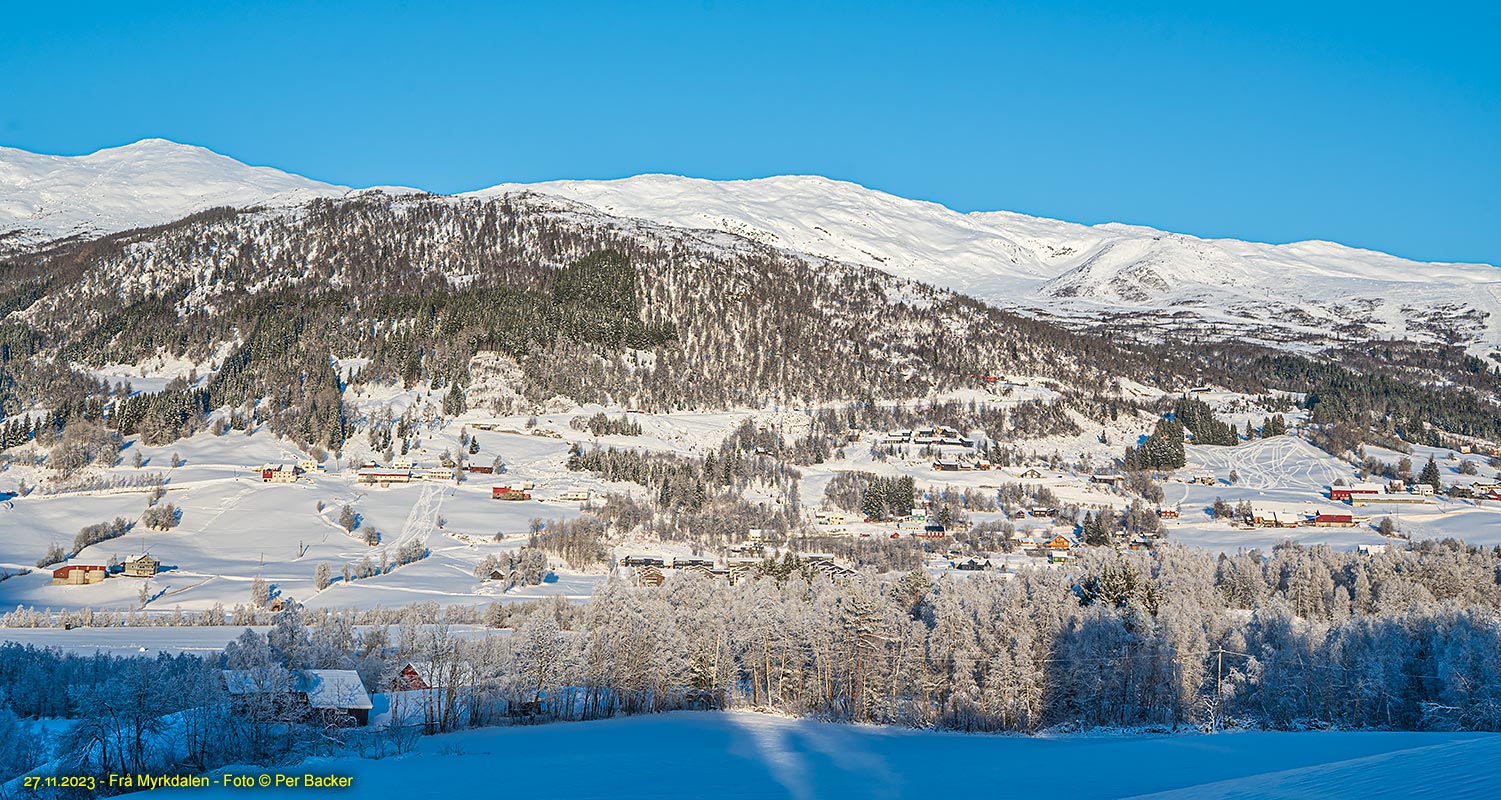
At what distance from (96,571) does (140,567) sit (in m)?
2.90

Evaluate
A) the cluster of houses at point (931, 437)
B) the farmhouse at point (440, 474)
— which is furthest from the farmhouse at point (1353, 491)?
the farmhouse at point (440, 474)

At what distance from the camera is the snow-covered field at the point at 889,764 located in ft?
73.0

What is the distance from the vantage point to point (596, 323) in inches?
6870

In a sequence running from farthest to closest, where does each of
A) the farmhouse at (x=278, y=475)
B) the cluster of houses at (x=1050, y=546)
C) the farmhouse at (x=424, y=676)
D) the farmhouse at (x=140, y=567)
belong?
the farmhouse at (x=278, y=475), the cluster of houses at (x=1050, y=546), the farmhouse at (x=140, y=567), the farmhouse at (x=424, y=676)

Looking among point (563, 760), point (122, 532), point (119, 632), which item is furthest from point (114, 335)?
point (563, 760)

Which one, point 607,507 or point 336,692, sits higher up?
point 607,507

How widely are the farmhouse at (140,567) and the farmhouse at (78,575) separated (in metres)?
1.59

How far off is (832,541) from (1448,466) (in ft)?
329

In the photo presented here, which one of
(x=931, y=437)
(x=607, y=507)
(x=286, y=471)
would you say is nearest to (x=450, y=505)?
(x=607, y=507)

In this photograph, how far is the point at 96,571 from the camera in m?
80.6

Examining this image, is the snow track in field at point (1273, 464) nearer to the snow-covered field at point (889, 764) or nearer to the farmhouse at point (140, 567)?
the snow-covered field at point (889, 764)

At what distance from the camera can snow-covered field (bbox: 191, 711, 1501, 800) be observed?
22.3 meters

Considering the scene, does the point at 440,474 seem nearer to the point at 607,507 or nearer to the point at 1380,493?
the point at 607,507

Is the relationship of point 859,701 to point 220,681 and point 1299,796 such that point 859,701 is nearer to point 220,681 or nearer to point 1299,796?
point 220,681
